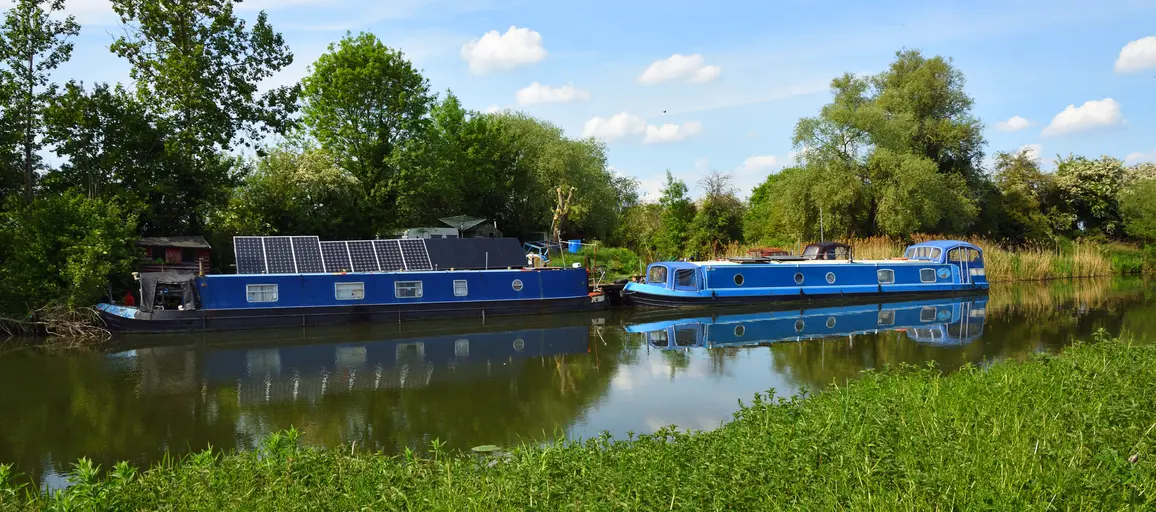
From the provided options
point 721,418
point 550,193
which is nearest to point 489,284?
point 721,418

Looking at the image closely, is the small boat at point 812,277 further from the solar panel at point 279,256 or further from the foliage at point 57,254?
the foliage at point 57,254

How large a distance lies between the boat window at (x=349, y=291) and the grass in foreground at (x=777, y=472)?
44.5ft

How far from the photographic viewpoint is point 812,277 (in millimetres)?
23156

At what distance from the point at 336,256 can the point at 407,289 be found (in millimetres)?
2213

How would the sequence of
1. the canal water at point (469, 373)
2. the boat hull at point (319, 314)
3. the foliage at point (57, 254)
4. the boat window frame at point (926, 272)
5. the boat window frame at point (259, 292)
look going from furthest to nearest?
the boat window frame at point (926, 272)
the boat window frame at point (259, 292)
the boat hull at point (319, 314)
the foliage at point (57, 254)
the canal water at point (469, 373)

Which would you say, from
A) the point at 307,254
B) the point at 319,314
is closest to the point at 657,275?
the point at 319,314

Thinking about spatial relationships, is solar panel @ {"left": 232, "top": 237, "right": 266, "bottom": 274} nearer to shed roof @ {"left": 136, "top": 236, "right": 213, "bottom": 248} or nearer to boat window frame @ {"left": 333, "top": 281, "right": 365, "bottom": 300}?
shed roof @ {"left": 136, "top": 236, "right": 213, "bottom": 248}

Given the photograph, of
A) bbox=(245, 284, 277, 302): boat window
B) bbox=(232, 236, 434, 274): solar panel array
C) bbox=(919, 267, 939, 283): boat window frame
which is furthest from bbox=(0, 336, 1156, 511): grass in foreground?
bbox=(919, 267, 939, 283): boat window frame

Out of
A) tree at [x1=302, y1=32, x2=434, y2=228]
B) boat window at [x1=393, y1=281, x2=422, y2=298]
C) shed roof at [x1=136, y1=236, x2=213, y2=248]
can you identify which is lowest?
boat window at [x1=393, y1=281, x2=422, y2=298]

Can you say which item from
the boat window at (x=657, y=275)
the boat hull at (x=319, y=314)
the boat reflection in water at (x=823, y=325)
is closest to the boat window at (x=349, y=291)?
the boat hull at (x=319, y=314)

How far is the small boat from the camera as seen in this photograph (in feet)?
71.5

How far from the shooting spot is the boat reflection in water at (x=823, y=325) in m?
16.3

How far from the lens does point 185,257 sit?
20484mm

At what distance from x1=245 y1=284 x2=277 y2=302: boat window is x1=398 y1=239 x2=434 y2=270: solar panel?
11.6ft
